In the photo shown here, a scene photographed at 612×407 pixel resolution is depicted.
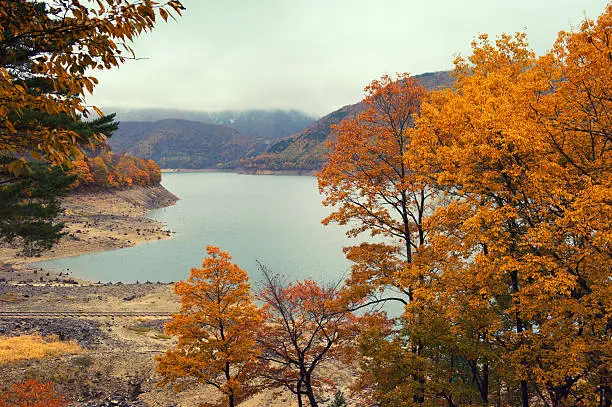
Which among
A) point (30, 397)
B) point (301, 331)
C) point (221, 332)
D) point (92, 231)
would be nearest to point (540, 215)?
point (301, 331)

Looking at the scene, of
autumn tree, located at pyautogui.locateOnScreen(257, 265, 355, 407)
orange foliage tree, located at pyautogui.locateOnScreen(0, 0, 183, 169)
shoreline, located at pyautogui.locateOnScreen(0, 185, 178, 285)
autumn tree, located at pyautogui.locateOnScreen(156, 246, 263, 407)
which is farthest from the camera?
shoreline, located at pyautogui.locateOnScreen(0, 185, 178, 285)

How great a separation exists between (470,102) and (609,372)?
8364 millimetres

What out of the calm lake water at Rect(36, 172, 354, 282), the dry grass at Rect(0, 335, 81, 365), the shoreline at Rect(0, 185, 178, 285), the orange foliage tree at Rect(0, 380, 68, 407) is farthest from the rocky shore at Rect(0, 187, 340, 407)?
the calm lake water at Rect(36, 172, 354, 282)

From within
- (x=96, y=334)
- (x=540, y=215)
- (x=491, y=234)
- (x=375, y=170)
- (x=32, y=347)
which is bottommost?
(x=96, y=334)

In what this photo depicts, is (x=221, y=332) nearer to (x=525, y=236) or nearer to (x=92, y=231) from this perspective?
(x=525, y=236)

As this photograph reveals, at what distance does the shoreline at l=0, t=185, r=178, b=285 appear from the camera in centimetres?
4831

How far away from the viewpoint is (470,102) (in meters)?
11.8

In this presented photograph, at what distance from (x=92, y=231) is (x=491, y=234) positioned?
250 ft

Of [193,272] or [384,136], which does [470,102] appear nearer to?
A: [384,136]

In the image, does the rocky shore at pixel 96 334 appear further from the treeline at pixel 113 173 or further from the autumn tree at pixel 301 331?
the treeline at pixel 113 173

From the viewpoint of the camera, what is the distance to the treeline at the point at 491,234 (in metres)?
9.40

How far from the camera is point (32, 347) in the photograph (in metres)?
21.7

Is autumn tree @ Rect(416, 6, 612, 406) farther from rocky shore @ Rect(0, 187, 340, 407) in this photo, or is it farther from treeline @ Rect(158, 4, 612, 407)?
rocky shore @ Rect(0, 187, 340, 407)

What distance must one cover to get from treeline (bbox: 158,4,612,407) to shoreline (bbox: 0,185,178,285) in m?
42.2
